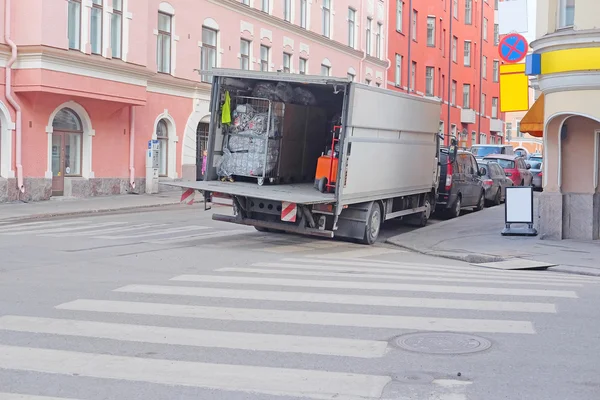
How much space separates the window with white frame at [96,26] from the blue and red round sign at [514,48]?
13.6 m

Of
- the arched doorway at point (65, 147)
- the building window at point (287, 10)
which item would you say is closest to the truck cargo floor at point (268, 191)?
the arched doorway at point (65, 147)

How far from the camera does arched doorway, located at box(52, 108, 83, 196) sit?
84.0 feet

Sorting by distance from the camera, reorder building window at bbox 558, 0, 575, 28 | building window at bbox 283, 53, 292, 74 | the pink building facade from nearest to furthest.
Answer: building window at bbox 558, 0, 575, 28 < the pink building facade < building window at bbox 283, 53, 292, 74

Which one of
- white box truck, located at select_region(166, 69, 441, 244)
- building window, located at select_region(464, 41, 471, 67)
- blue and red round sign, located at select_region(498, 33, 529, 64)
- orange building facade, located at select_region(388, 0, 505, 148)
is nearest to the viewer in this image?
white box truck, located at select_region(166, 69, 441, 244)

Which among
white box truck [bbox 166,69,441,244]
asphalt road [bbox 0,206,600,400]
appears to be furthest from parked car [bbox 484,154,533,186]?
asphalt road [bbox 0,206,600,400]

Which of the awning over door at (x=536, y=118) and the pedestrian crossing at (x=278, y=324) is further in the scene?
the awning over door at (x=536, y=118)

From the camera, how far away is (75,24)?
25000 mm

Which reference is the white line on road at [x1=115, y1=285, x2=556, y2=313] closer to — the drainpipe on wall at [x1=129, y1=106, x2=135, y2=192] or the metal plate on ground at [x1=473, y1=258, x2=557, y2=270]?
the metal plate on ground at [x1=473, y1=258, x2=557, y2=270]

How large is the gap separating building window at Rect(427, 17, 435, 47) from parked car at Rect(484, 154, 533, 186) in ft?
78.3

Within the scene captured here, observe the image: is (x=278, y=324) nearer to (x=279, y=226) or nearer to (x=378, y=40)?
(x=279, y=226)

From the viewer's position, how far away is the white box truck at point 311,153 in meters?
14.6

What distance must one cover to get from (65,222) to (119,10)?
10.3 meters

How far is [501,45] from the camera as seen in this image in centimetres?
1770

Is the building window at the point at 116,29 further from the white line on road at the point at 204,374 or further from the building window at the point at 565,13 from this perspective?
the white line on road at the point at 204,374
